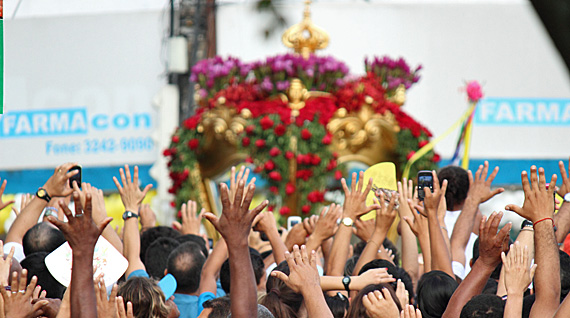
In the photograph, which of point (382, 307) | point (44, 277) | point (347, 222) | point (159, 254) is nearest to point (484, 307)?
point (382, 307)

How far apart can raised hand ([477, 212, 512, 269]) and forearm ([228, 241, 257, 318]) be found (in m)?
0.96

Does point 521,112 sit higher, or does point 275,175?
point 521,112

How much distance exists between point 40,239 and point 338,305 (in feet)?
5.29

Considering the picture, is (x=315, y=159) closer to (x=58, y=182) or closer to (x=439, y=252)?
(x=58, y=182)

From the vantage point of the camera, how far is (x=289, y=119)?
26.6ft

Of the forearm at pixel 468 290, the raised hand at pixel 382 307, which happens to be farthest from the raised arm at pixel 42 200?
the forearm at pixel 468 290

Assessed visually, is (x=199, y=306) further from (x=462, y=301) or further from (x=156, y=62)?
(x=156, y=62)

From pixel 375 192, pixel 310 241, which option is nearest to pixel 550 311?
pixel 310 241

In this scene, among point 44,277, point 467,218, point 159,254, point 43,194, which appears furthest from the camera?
point 159,254

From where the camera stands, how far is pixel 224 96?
27.9 feet

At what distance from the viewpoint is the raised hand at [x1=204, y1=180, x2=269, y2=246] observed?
2863mm

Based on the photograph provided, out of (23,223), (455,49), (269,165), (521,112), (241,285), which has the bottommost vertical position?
(241,285)

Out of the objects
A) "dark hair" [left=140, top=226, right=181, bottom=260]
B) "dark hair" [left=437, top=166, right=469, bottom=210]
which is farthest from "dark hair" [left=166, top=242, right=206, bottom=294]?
"dark hair" [left=437, top=166, right=469, bottom=210]

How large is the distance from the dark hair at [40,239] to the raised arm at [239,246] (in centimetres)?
157
